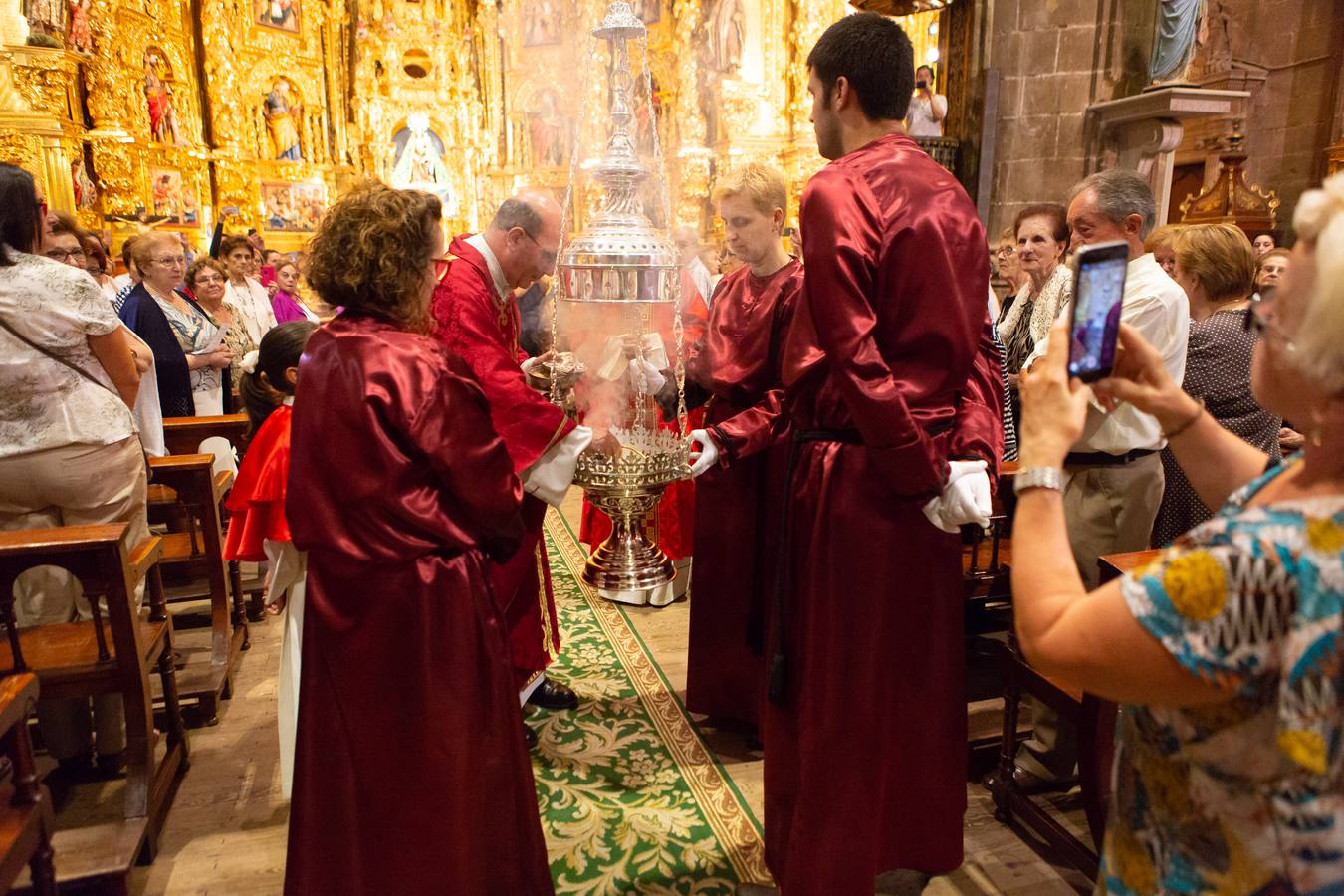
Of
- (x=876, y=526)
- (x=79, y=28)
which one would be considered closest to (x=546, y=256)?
(x=876, y=526)

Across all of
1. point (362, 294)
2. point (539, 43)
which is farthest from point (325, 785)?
point (539, 43)

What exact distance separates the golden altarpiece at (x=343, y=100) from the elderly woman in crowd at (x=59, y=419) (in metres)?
4.58

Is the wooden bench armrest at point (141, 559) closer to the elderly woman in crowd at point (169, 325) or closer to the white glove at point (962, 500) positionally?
the elderly woman in crowd at point (169, 325)

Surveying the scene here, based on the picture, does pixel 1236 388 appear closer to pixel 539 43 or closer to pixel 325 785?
pixel 325 785

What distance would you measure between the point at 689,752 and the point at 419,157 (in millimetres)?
17263

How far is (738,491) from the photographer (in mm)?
3078

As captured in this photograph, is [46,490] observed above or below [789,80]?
below

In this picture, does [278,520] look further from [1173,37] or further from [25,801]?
[1173,37]

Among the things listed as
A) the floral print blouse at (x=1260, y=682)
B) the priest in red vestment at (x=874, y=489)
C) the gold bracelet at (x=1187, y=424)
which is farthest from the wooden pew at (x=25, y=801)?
the gold bracelet at (x=1187, y=424)

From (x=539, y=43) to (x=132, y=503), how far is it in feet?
56.7

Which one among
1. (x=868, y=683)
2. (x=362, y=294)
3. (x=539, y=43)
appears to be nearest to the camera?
(x=362, y=294)

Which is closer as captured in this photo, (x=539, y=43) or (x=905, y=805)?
(x=905, y=805)

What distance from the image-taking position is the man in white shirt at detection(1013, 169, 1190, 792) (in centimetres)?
257

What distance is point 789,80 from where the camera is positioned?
12.7 metres
